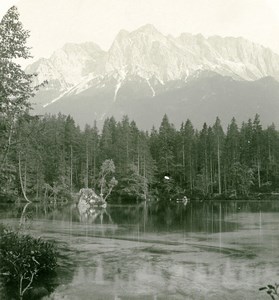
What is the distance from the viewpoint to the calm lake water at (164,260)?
16.6 meters

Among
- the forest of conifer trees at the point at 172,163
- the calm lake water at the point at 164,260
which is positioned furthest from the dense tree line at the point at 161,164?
the calm lake water at the point at 164,260

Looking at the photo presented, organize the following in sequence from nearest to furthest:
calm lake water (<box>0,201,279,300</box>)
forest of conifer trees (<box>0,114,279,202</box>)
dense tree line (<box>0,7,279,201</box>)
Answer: calm lake water (<box>0,201,279,300</box>) → dense tree line (<box>0,7,279,201</box>) → forest of conifer trees (<box>0,114,279,202</box>)

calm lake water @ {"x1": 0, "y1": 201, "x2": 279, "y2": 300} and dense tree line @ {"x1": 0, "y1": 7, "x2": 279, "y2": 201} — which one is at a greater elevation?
dense tree line @ {"x1": 0, "y1": 7, "x2": 279, "y2": 201}

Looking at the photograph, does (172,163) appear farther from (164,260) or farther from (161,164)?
(164,260)

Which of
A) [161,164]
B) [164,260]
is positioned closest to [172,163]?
[161,164]

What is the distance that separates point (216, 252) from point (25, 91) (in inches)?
557

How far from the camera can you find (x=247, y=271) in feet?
65.1

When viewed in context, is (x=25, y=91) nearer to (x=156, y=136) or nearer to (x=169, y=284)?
(x=169, y=284)

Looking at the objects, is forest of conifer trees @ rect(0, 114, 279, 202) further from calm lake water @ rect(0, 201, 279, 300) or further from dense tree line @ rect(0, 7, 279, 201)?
calm lake water @ rect(0, 201, 279, 300)

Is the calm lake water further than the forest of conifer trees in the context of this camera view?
No

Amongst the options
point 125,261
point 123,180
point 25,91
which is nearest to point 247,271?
point 125,261

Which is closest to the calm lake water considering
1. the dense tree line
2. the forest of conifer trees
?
the dense tree line

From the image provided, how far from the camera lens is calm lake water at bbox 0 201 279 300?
653 inches

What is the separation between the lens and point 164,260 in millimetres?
22750
